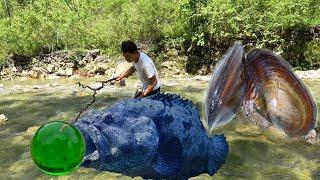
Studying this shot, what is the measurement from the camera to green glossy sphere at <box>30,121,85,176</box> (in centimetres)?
246

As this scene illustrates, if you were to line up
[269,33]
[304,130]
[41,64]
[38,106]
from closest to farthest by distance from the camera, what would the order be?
1. [304,130]
2. [38,106]
3. [269,33]
4. [41,64]

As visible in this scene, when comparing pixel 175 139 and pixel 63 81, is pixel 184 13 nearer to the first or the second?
pixel 63 81

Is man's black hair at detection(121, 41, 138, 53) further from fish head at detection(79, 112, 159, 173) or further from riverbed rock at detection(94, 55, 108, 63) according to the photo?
riverbed rock at detection(94, 55, 108, 63)

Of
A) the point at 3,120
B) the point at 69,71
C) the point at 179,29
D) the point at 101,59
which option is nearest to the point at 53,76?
the point at 69,71

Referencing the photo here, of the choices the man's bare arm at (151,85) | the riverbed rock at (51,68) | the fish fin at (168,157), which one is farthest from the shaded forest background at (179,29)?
the fish fin at (168,157)

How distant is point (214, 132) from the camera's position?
8844mm

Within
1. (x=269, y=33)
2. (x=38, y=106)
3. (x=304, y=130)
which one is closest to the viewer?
(x=304, y=130)

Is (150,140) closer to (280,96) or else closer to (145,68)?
(280,96)

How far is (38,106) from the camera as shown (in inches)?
507

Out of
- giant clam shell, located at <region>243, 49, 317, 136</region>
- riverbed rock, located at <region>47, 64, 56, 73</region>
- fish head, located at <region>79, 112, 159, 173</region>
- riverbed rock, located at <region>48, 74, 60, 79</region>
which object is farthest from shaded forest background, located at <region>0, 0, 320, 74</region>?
fish head, located at <region>79, 112, 159, 173</region>

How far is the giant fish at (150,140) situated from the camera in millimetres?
2744

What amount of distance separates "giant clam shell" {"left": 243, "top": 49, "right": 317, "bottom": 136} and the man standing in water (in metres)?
1.46

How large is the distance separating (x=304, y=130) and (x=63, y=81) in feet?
52.1

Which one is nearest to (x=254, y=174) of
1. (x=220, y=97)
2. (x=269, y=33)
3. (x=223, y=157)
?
(x=223, y=157)
